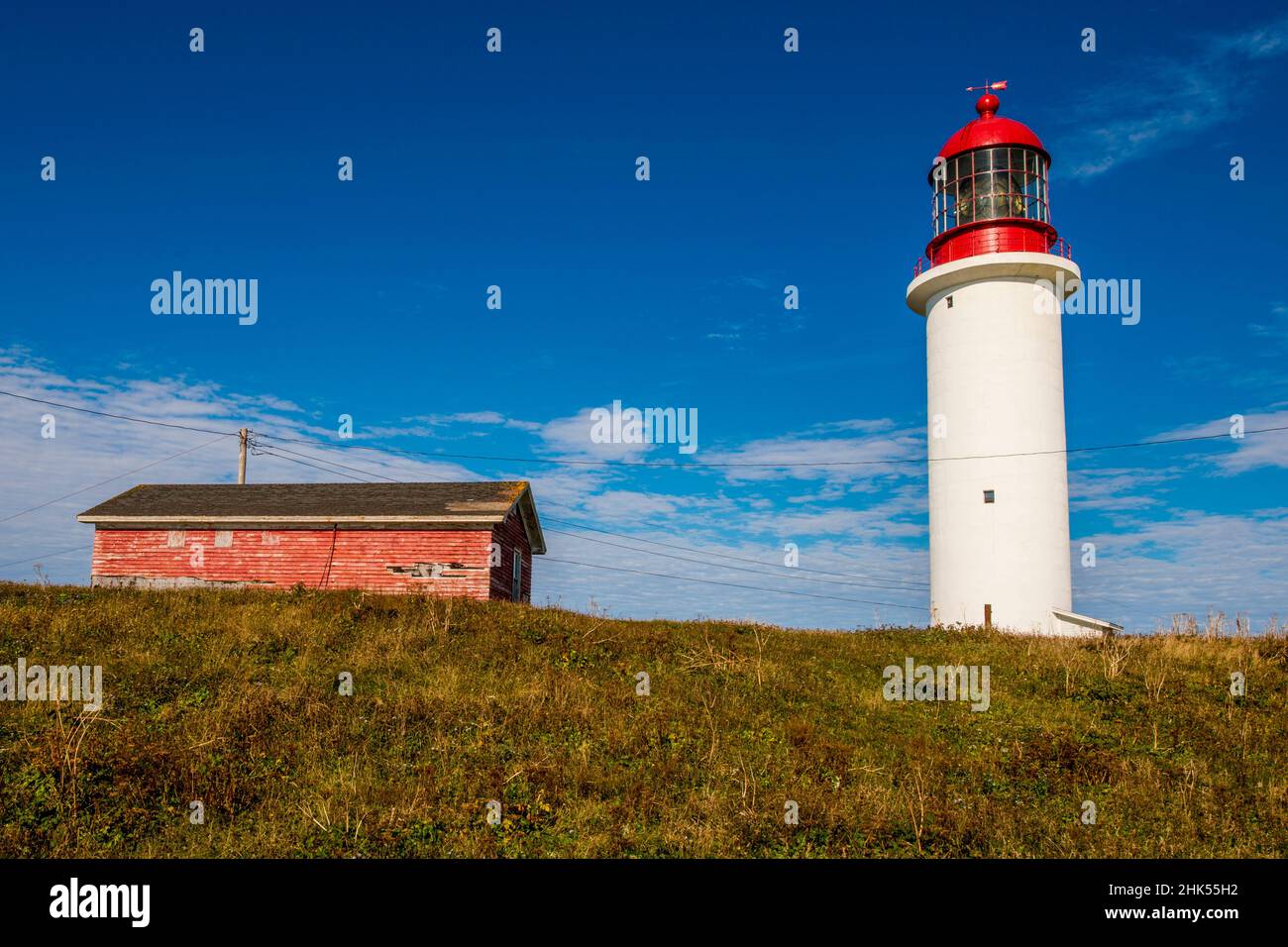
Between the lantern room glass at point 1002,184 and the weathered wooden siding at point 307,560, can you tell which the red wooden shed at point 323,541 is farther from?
the lantern room glass at point 1002,184

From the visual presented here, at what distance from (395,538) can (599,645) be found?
36.8ft

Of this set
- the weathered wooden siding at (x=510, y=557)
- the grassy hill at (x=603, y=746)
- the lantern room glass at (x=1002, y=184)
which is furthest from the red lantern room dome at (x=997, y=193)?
the weathered wooden siding at (x=510, y=557)

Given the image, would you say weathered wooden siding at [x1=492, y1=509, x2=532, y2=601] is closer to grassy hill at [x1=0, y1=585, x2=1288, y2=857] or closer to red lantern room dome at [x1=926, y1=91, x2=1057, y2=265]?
grassy hill at [x1=0, y1=585, x2=1288, y2=857]

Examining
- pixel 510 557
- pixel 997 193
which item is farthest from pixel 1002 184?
pixel 510 557

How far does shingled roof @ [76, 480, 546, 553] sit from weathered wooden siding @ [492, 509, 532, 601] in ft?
2.09

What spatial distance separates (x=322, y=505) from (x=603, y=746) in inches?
729

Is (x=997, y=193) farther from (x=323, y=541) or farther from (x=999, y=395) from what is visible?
(x=323, y=541)

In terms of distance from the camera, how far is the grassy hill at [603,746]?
374 inches

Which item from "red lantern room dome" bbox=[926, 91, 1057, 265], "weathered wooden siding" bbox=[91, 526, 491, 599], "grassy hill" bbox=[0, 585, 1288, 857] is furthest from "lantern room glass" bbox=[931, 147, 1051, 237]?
"weathered wooden siding" bbox=[91, 526, 491, 599]

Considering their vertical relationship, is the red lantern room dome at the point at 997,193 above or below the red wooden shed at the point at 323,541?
above
